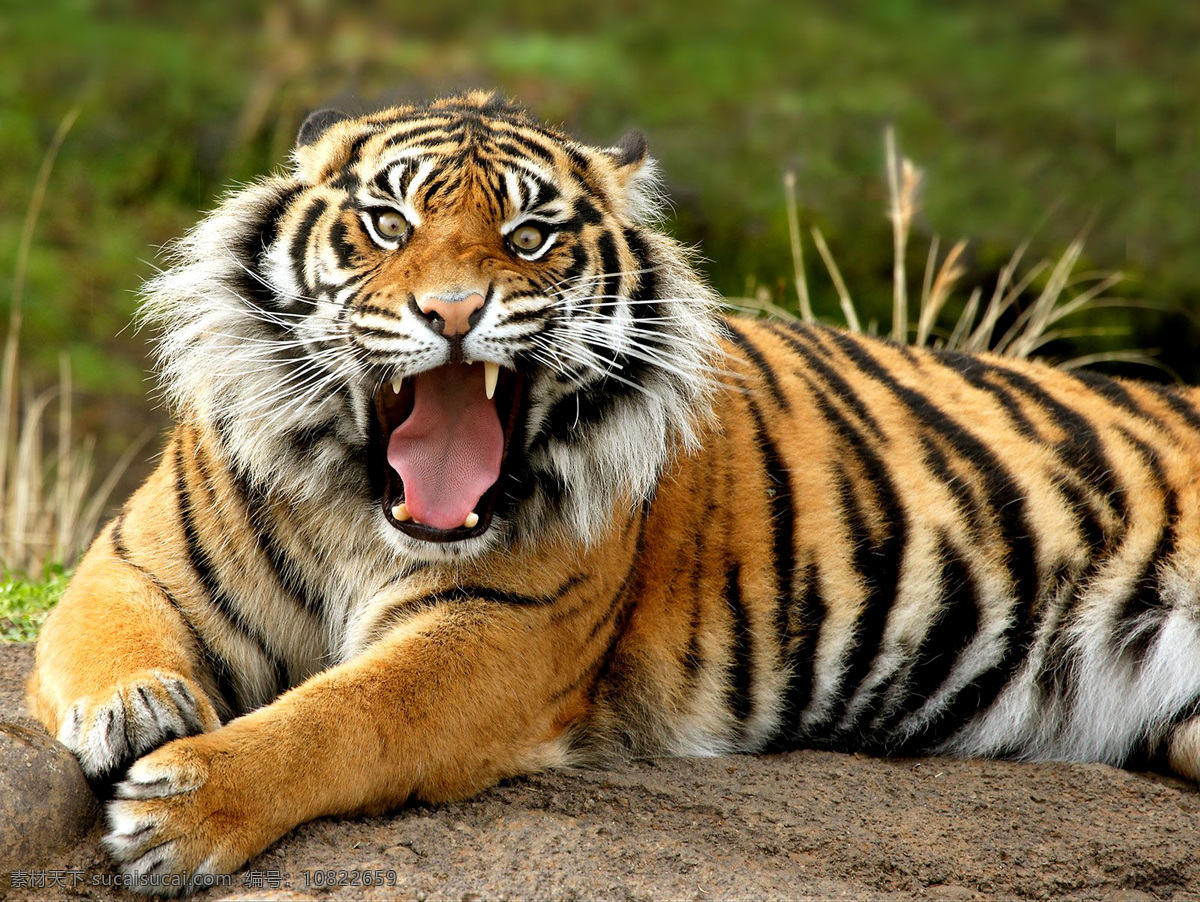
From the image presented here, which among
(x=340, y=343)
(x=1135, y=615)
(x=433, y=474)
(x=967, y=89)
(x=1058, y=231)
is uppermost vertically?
(x=967, y=89)

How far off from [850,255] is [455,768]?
4.46 m

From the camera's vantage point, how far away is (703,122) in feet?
26.6

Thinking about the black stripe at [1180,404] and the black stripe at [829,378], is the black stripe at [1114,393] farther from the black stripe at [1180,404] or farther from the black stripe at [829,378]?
the black stripe at [829,378]

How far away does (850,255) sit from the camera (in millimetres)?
6617

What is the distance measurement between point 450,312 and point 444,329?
0.11 ft

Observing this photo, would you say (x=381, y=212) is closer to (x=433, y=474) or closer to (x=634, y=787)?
(x=433, y=474)

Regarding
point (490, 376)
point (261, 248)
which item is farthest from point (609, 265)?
point (261, 248)

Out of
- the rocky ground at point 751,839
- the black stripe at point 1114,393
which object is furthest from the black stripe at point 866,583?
the black stripe at point 1114,393

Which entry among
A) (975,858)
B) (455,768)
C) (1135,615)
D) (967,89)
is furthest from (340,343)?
(967,89)

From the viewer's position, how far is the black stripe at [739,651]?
3273 millimetres

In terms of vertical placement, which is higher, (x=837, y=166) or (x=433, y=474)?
(x=837, y=166)

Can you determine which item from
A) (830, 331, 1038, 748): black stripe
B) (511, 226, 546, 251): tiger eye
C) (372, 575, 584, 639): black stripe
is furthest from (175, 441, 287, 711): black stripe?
(830, 331, 1038, 748): black stripe

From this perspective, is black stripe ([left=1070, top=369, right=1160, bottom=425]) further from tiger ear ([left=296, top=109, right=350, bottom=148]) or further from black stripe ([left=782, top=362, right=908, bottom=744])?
tiger ear ([left=296, top=109, right=350, bottom=148])

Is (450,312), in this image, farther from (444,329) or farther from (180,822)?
(180,822)
